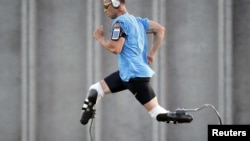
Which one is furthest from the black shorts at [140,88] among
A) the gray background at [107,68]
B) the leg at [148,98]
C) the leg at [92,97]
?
the gray background at [107,68]

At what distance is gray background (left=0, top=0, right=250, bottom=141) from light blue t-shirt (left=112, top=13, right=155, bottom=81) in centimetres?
344

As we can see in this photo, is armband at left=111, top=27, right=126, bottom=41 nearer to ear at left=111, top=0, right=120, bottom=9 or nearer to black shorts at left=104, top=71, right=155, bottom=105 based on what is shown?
ear at left=111, top=0, right=120, bottom=9

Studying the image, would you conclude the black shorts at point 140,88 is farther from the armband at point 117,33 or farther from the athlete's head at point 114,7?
the athlete's head at point 114,7

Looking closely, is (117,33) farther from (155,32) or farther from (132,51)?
(155,32)

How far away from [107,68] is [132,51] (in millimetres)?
3747

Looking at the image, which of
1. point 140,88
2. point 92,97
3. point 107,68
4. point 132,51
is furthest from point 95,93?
point 107,68

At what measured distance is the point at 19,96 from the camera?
739 cm

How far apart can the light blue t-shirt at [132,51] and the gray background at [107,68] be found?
3436 millimetres

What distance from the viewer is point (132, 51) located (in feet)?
11.3

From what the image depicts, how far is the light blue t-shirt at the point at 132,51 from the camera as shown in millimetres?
3447

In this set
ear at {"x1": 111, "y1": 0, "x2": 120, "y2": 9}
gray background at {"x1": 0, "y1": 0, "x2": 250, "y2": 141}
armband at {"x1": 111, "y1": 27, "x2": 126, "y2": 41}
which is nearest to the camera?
armband at {"x1": 111, "y1": 27, "x2": 126, "y2": 41}

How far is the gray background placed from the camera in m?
6.98

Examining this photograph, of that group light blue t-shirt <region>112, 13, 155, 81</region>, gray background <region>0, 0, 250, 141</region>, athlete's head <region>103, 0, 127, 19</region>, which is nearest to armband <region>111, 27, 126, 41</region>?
light blue t-shirt <region>112, 13, 155, 81</region>

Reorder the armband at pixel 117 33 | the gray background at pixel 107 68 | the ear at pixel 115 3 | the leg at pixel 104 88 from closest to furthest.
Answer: the armband at pixel 117 33 → the ear at pixel 115 3 → the leg at pixel 104 88 → the gray background at pixel 107 68
